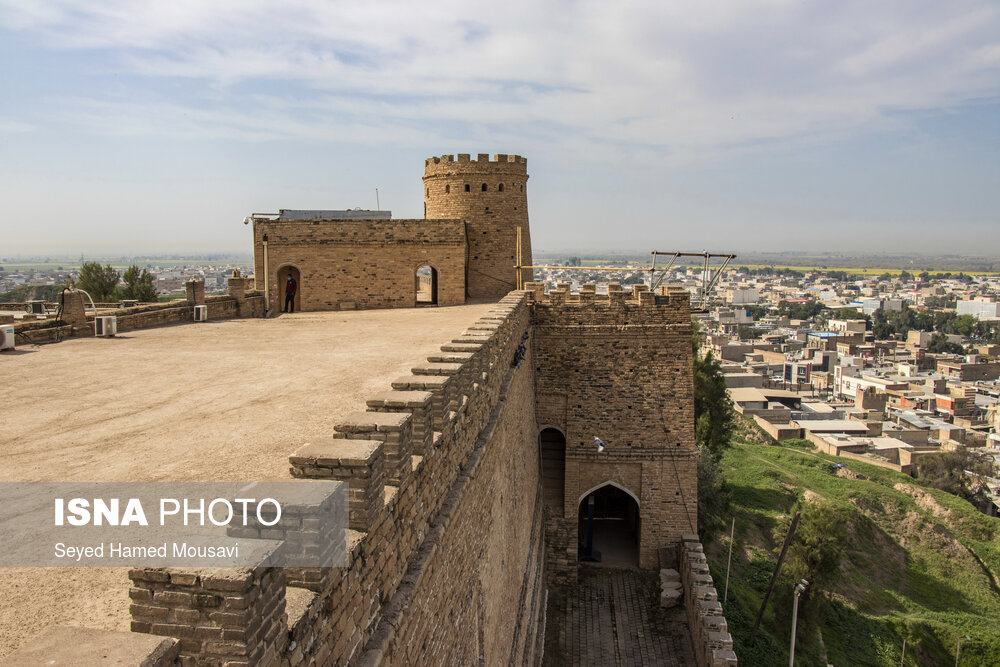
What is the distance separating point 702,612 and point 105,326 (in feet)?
38.5

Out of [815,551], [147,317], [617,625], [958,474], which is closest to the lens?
[617,625]

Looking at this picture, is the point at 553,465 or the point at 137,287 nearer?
the point at 553,465

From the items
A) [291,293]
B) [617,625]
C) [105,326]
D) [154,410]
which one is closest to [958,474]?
[617,625]

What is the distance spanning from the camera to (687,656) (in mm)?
12500

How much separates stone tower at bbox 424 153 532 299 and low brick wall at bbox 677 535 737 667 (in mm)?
9165

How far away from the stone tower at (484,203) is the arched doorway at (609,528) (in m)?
6.81

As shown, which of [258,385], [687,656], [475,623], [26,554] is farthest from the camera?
[687,656]

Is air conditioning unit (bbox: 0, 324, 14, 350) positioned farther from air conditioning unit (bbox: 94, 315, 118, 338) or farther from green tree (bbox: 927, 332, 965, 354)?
green tree (bbox: 927, 332, 965, 354)

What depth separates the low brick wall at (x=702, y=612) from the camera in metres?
11.3

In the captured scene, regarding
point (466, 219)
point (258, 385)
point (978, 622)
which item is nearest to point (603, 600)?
point (258, 385)

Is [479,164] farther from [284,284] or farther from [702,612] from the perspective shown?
[702,612]

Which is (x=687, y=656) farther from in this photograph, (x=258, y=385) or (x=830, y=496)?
(x=830, y=496)

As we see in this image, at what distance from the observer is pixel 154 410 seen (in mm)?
6320

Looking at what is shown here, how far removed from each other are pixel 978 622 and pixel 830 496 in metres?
7.37
